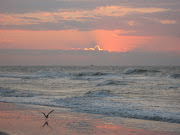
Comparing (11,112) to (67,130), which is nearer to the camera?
(67,130)

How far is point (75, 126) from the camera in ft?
33.1

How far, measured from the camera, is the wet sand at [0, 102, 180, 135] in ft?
30.0

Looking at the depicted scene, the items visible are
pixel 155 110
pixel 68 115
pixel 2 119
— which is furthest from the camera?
pixel 155 110

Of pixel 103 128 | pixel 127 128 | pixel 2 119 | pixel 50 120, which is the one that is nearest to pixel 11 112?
pixel 2 119

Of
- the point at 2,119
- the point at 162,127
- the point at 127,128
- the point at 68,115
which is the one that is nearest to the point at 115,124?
the point at 127,128

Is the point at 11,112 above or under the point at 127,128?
above

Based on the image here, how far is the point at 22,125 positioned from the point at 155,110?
23.6 ft

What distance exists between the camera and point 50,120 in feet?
36.6

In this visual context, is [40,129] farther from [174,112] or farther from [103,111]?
[174,112]

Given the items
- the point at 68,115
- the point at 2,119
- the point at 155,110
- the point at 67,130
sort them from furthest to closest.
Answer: the point at 155,110, the point at 68,115, the point at 2,119, the point at 67,130

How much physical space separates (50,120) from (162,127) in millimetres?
4870

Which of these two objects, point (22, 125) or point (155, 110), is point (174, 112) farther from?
point (22, 125)

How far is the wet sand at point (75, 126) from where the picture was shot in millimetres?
9156

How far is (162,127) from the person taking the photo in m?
10.1
